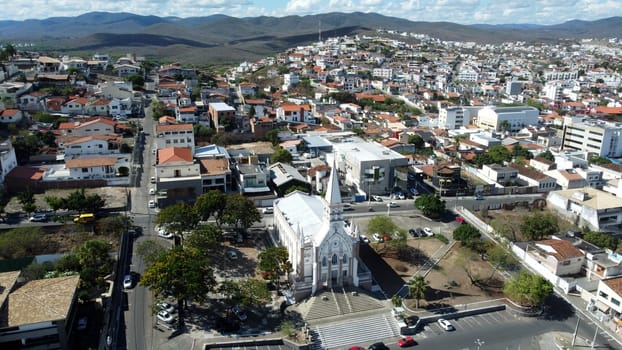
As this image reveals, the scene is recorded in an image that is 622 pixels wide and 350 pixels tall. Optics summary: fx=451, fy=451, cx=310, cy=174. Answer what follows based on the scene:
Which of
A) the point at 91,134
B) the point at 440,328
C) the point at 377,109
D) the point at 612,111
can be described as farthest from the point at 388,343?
the point at 612,111

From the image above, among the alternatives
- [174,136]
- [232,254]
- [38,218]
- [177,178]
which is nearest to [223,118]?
[174,136]

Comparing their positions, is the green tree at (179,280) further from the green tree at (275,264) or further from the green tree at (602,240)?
the green tree at (602,240)

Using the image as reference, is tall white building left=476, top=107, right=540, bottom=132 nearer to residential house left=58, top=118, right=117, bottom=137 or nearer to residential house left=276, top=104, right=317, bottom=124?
residential house left=276, top=104, right=317, bottom=124

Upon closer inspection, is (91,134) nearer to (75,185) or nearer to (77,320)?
(75,185)

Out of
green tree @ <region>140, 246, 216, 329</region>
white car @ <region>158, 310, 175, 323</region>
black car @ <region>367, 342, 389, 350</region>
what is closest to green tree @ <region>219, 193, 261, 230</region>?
green tree @ <region>140, 246, 216, 329</region>

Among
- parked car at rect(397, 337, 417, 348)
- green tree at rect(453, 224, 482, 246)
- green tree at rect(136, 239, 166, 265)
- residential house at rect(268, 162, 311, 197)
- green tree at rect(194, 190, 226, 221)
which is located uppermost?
green tree at rect(194, 190, 226, 221)

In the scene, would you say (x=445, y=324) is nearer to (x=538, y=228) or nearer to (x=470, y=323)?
(x=470, y=323)
